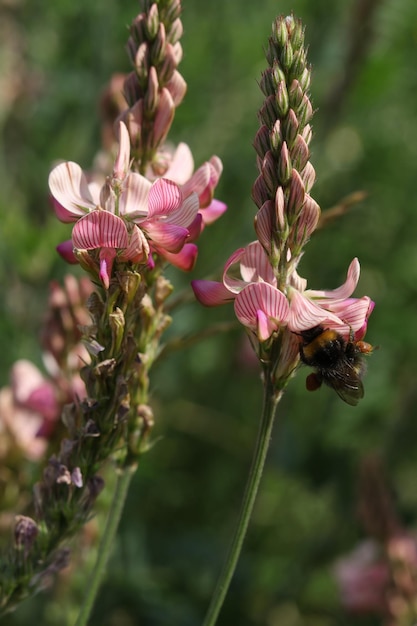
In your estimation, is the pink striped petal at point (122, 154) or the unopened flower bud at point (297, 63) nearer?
the unopened flower bud at point (297, 63)

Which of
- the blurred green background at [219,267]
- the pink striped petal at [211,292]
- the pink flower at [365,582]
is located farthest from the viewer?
the blurred green background at [219,267]

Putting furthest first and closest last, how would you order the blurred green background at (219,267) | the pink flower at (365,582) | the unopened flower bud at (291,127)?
the blurred green background at (219,267) → the pink flower at (365,582) → the unopened flower bud at (291,127)

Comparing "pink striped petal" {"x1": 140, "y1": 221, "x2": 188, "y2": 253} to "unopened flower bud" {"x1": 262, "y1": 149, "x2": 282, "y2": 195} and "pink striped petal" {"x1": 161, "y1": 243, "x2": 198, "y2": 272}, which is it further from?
"unopened flower bud" {"x1": 262, "y1": 149, "x2": 282, "y2": 195}

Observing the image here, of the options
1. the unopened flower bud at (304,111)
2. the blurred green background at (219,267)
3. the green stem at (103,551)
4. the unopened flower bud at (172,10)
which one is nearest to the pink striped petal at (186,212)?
the unopened flower bud at (304,111)

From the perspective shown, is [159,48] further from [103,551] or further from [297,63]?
[103,551]

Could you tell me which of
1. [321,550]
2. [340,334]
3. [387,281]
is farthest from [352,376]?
[387,281]

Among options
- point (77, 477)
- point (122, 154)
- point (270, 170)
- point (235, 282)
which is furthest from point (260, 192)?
point (77, 477)

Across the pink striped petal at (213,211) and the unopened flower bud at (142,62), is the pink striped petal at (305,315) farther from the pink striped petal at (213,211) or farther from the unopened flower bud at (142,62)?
the unopened flower bud at (142,62)
